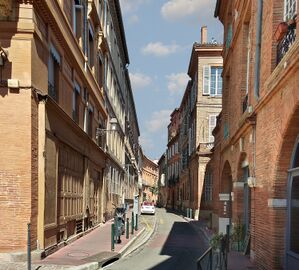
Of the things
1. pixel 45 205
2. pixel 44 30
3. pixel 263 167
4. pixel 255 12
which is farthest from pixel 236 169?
pixel 44 30

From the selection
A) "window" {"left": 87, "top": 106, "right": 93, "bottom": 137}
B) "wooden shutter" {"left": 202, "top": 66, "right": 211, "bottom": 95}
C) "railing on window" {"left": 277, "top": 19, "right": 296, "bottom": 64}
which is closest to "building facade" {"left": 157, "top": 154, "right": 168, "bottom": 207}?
"wooden shutter" {"left": 202, "top": 66, "right": 211, "bottom": 95}

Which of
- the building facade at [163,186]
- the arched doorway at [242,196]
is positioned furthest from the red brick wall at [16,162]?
the building facade at [163,186]

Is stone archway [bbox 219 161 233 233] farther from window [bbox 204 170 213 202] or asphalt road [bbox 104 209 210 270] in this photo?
window [bbox 204 170 213 202]

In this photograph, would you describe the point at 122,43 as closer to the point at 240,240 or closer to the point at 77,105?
the point at 77,105

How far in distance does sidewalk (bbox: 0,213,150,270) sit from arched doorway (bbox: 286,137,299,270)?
508cm

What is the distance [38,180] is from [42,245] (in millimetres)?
1863

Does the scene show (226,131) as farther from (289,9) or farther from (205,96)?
(205,96)

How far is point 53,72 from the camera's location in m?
14.5

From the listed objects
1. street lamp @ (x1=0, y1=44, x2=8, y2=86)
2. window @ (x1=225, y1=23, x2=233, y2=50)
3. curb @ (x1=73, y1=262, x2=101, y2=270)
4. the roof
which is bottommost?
curb @ (x1=73, y1=262, x2=101, y2=270)

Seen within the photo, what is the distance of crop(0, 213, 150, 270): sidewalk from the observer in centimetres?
1092

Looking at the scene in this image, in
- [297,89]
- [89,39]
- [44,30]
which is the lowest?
[297,89]

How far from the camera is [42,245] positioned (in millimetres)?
12227

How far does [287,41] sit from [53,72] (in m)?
7.97

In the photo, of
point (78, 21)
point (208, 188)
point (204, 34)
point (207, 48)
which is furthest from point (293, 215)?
point (204, 34)
